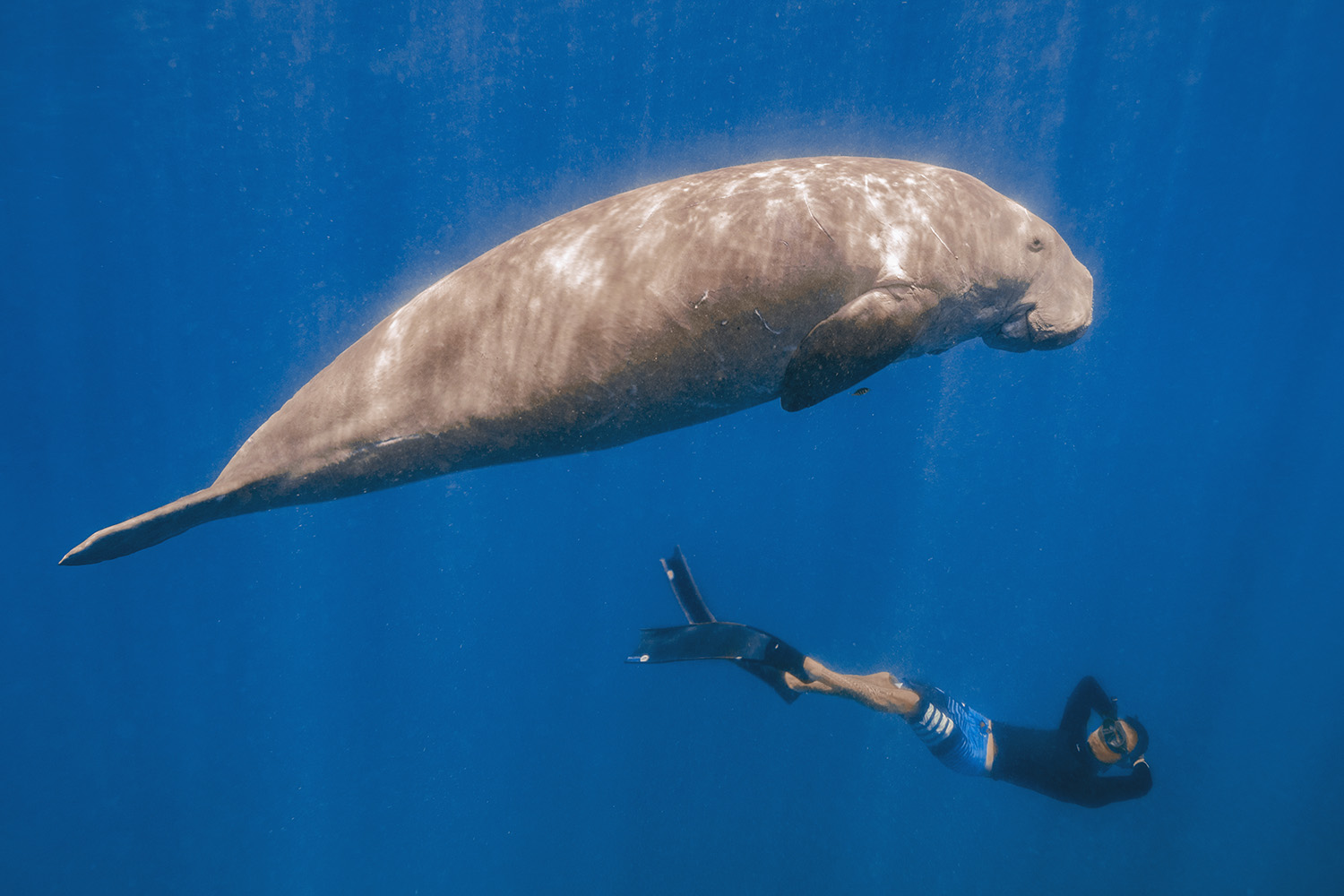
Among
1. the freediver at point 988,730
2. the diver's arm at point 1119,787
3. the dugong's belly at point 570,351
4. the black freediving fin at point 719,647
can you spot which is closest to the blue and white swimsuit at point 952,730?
the freediver at point 988,730

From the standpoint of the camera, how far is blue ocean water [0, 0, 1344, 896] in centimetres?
1068

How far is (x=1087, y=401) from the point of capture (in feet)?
72.9

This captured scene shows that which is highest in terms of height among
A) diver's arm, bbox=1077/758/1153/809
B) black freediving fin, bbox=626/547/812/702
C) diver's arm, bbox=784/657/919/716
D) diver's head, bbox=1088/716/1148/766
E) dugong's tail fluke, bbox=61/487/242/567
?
dugong's tail fluke, bbox=61/487/242/567

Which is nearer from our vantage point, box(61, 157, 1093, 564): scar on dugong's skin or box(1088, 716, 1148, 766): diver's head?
box(61, 157, 1093, 564): scar on dugong's skin

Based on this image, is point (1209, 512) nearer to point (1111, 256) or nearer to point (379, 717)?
point (1111, 256)

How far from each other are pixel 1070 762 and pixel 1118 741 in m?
0.72

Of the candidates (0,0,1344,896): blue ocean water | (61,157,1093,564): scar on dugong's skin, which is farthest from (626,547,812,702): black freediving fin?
(0,0,1344,896): blue ocean water

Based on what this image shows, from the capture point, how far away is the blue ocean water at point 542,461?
10.7 meters

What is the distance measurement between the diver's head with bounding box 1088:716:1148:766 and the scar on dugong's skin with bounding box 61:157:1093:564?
6742mm

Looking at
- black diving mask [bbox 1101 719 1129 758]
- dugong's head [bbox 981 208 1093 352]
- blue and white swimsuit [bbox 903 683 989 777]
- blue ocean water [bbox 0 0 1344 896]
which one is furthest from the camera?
blue ocean water [bbox 0 0 1344 896]

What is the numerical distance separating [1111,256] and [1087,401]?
6.01m

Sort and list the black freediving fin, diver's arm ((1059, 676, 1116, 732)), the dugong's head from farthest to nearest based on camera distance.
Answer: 1. diver's arm ((1059, 676, 1116, 732))
2. the black freediving fin
3. the dugong's head

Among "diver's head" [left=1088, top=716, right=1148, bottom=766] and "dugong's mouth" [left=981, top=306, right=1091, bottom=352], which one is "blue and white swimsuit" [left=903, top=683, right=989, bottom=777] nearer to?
"diver's head" [left=1088, top=716, right=1148, bottom=766]

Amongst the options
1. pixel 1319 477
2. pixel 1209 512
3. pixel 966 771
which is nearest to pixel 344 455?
pixel 966 771
